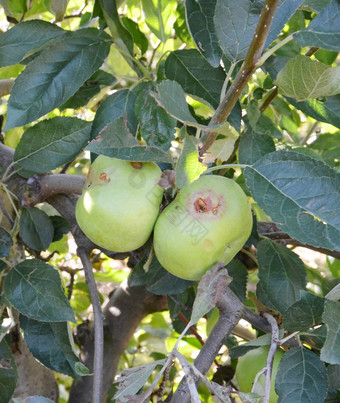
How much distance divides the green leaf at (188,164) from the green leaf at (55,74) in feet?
0.91

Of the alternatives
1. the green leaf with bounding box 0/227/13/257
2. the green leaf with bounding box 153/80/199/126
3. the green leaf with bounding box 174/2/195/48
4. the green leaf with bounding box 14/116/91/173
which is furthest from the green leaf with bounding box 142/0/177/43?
the green leaf with bounding box 0/227/13/257

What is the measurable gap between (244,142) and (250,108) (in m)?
0.07

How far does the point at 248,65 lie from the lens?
69cm

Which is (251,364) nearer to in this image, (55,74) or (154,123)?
(154,123)

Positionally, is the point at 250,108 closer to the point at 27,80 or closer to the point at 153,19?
the point at 153,19

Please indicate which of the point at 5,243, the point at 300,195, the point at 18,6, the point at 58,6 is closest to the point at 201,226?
the point at 300,195

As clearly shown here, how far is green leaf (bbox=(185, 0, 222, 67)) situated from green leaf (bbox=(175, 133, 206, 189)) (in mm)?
213

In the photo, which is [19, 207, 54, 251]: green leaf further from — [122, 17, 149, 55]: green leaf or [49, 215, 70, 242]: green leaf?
[122, 17, 149, 55]: green leaf

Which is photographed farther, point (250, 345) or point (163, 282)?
point (163, 282)

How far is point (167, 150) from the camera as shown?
82cm

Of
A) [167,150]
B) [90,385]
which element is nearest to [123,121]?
[167,150]

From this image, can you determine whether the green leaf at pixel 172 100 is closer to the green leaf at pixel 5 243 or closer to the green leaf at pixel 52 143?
the green leaf at pixel 52 143

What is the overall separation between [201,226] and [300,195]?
0.14 meters

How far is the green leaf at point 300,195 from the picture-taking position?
2.31 feet
